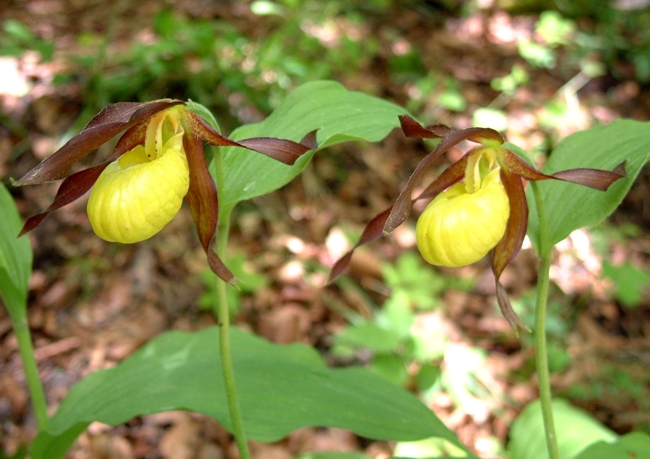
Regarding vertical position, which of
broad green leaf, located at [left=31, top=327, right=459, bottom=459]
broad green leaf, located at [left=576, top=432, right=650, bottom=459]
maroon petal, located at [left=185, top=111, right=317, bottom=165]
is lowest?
broad green leaf, located at [left=576, top=432, right=650, bottom=459]

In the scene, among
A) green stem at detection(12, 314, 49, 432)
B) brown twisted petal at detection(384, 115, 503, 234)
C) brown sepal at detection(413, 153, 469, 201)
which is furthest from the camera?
green stem at detection(12, 314, 49, 432)

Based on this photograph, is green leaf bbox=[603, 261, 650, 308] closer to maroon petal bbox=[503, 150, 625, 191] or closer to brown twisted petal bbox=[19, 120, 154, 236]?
maroon petal bbox=[503, 150, 625, 191]

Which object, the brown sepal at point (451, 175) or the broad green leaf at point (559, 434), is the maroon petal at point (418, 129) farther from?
the broad green leaf at point (559, 434)

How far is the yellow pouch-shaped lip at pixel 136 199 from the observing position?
999mm

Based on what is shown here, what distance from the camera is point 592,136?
1.17m

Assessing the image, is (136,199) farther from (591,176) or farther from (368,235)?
(591,176)

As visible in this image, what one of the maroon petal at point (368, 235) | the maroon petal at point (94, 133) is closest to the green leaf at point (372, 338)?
the maroon petal at point (368, 235)

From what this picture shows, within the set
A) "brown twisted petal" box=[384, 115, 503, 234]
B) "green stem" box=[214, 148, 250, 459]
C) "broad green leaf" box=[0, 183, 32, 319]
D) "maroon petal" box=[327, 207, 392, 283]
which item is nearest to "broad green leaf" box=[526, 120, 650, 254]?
"brown twisted petal" box=[384, 115, 503, 234]

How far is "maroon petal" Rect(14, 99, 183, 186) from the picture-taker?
953mm

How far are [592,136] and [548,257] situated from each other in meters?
0.31

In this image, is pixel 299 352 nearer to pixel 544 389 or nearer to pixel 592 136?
pixel 544 389

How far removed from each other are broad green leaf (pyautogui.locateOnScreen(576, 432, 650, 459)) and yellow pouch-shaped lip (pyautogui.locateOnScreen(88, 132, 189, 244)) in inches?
46.4

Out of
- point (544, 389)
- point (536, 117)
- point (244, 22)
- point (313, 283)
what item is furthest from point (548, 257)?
point (244, 22)

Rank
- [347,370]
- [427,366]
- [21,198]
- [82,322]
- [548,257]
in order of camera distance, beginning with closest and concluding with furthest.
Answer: [548,257] → [347,370] → [427,366] → [82,322] → [21,198]
